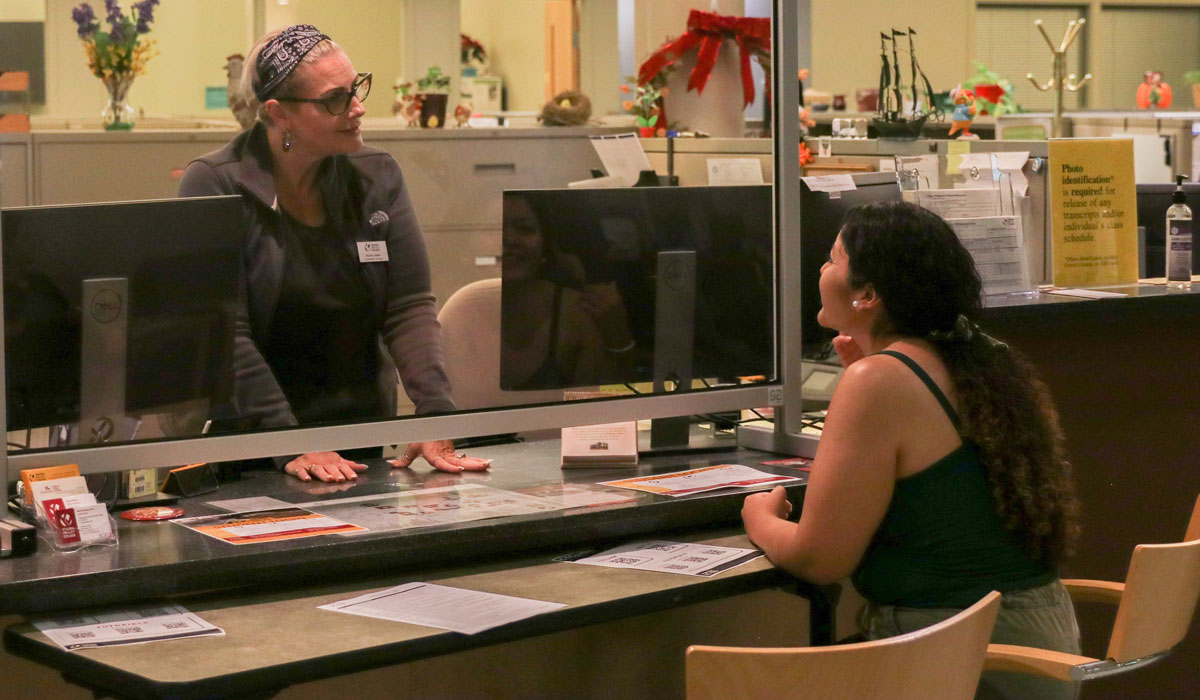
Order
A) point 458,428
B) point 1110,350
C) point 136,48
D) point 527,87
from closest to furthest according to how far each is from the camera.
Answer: point 458,428 < point 1110,350 < point 136,48 < point 527,87

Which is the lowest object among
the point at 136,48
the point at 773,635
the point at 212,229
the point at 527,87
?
the point at 773,635

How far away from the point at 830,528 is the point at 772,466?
479 millimetres

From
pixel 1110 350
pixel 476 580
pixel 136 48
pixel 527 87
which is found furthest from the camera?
pixel 527 87

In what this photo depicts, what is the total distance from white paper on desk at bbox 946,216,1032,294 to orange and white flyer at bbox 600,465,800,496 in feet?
2.52

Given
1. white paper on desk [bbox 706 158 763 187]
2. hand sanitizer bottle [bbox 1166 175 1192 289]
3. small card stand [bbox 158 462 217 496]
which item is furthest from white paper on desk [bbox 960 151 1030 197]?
small card stand [bbox 158 462 217 496]

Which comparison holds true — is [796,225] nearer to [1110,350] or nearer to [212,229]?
[1110,350]

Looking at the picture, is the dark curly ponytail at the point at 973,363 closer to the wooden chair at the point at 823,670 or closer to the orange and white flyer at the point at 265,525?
the wooden chair at the point at 823,670

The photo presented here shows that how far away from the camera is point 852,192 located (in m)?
2.97

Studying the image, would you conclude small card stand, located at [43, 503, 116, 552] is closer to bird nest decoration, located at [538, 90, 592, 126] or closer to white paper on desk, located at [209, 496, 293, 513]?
white paper on desk, located at [209, 496, 293, 513]

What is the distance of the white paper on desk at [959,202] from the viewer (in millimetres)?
2777

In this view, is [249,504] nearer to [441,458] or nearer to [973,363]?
[441,458]

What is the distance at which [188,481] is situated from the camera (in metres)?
2.11

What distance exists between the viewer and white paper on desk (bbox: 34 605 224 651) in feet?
5.07

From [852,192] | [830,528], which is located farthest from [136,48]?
[830,528]
